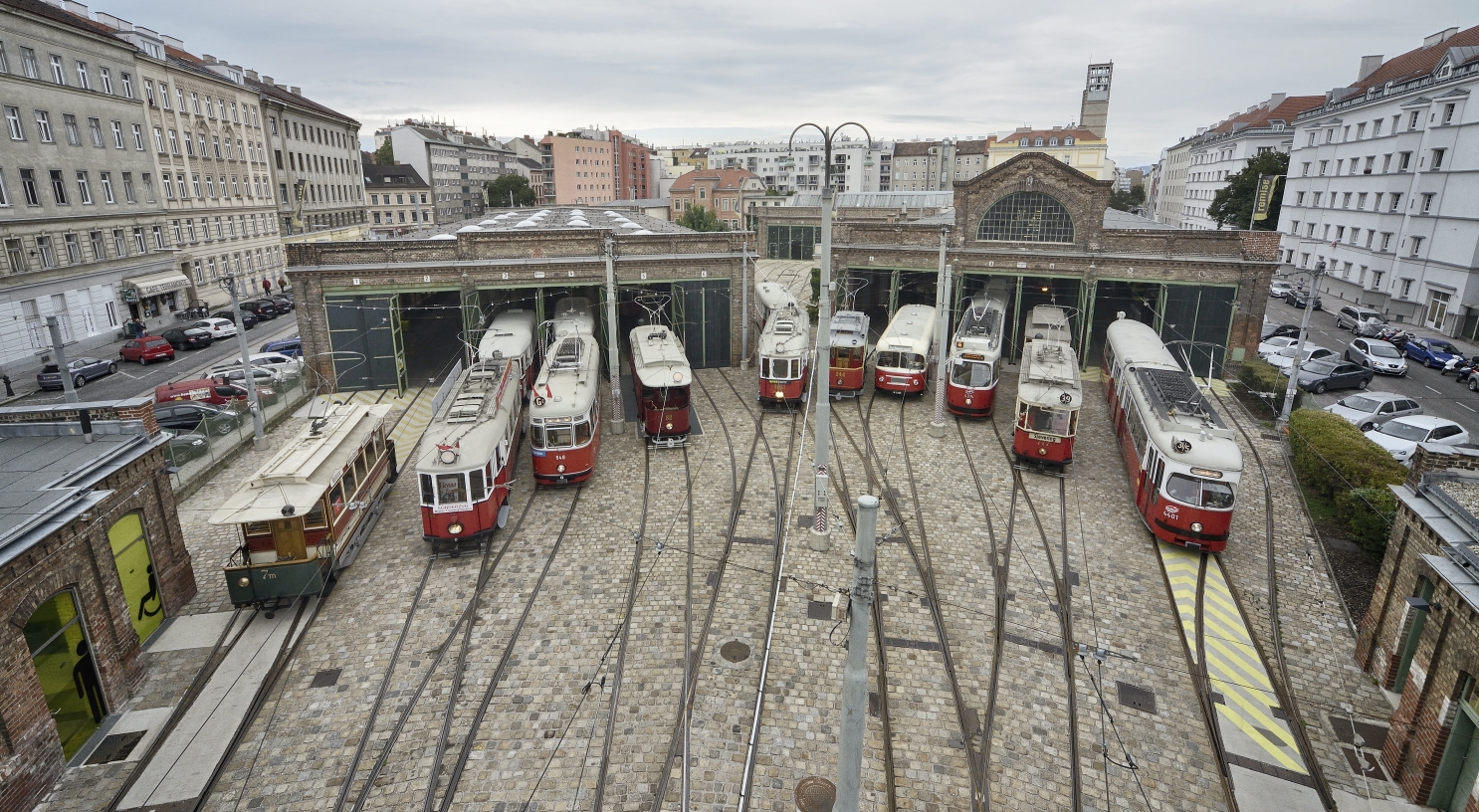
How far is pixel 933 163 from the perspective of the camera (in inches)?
4478

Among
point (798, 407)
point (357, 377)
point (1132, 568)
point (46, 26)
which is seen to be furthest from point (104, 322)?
point (1132, 568)

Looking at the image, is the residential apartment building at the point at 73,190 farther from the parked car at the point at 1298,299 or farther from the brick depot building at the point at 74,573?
the parked car at the point at 1298,299

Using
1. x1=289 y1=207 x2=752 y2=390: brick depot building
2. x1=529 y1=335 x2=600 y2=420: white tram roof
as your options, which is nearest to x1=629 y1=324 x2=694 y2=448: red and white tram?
x1=529 y1=335 x2=600 y2=420: white tram roof

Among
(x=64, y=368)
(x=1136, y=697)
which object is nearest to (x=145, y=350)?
(x=64, y=368)

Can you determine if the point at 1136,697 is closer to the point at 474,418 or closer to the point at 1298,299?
the point at 474,418

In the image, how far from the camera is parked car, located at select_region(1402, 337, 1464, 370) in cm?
3417

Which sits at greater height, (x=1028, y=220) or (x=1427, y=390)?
(x=1028, y=220)

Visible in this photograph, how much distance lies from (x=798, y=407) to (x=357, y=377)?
17969mm

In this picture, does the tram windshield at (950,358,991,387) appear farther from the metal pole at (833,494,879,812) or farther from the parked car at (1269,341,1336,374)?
the metal pole at (833,494,879,812)

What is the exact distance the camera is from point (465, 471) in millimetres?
15898

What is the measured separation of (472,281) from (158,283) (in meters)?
27.5

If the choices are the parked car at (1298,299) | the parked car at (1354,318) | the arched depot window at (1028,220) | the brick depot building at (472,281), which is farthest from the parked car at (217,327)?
the parked car at (1298,299)

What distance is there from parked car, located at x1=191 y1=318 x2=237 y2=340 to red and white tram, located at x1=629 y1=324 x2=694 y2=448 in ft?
101

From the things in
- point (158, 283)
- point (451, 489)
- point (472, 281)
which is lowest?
point (451, 489)
